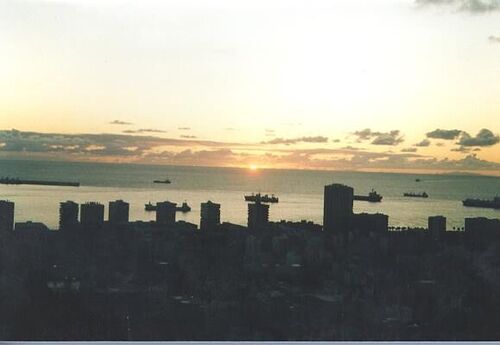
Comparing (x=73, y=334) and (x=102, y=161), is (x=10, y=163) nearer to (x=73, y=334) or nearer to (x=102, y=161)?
(x=102, y=161)

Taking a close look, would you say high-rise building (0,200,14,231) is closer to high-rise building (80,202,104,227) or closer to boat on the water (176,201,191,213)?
high-rise building (80,202,104,227)

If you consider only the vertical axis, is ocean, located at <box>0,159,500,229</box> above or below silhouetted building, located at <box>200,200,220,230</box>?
above

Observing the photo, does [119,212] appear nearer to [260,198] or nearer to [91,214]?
[91,214]

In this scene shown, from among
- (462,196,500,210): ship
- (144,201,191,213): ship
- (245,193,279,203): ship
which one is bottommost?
(144,201,191,213): ship

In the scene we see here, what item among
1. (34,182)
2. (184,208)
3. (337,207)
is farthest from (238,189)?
(34,182)

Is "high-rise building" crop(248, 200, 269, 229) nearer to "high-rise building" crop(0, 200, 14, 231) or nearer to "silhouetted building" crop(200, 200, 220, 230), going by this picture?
"silhouetted building" crop(200, 200, 220, 230)

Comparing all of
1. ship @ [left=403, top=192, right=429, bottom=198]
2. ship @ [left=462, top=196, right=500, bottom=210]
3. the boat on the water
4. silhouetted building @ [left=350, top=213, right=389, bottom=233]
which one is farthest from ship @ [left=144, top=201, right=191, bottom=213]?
ship @ [left=462, top=196, right=500, bottom=210]

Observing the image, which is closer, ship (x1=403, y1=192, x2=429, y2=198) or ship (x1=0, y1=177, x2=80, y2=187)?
ship (x1=0, y1=177, x2=80, y2=187)
